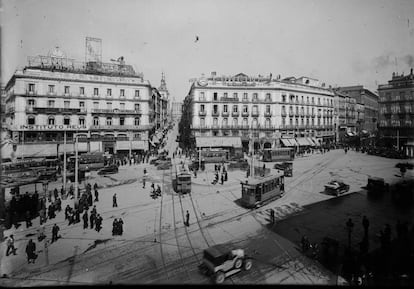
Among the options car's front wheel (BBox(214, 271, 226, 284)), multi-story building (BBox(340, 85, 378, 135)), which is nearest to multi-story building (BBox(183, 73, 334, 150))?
car's front wheel (BBox(214, 271, 226, 284))

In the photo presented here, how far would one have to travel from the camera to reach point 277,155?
40031 millimetres

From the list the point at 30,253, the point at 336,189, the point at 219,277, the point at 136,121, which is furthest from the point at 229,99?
the point at 30,253

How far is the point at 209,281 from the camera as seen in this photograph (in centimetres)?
976

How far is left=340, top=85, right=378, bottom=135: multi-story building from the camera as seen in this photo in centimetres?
7544

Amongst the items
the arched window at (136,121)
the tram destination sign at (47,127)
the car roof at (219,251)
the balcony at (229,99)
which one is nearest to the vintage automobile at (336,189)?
the car roof at (219,251)

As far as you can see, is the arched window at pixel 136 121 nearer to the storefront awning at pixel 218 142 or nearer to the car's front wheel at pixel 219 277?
Answer: the storefront awning at pixel 218 142

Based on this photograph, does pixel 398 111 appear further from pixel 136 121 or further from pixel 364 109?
pixel 136 121

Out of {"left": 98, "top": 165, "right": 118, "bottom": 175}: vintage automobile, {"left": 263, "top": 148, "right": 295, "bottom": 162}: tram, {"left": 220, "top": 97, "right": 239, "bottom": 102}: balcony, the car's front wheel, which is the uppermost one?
{"left": 220, "top": 97, "right": 239, "bottom": 102}: balcony

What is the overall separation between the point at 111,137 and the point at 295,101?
3718 centimetres

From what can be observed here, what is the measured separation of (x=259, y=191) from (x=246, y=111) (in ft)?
100

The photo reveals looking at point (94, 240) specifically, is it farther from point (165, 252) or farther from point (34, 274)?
point (165, 252)

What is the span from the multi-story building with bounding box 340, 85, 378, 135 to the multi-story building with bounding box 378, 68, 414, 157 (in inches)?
1291

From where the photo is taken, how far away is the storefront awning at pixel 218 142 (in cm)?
4372

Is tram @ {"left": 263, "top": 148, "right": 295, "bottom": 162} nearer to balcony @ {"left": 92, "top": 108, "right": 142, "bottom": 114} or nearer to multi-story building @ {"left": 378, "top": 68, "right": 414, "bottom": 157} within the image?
multi-story building @ {"left": 378, "top": 68, "right": 414, "bottom": 157}
